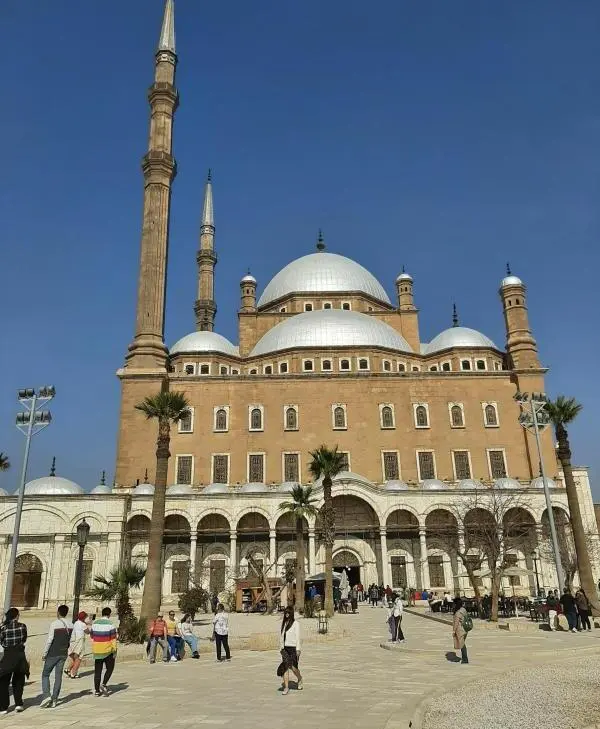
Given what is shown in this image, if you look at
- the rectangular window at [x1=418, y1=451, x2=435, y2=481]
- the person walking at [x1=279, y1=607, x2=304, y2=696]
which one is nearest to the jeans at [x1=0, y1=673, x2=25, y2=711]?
the person walking at [x1=279, y1=607, x2=304, y2=696]

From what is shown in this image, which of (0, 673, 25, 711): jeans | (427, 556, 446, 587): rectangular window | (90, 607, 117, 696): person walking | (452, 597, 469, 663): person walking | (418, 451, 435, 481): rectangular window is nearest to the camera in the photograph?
(0, 673, 25, 711): jeans

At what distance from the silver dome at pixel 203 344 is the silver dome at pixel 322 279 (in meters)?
7.71

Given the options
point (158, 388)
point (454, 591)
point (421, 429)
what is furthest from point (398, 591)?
point (158, 388)

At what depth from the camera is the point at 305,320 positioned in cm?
4566

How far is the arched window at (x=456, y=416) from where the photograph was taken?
39.3m

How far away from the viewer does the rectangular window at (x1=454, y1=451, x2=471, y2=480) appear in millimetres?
38312

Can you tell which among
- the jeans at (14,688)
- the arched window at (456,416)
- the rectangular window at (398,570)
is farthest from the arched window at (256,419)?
the jeans at (14,688)

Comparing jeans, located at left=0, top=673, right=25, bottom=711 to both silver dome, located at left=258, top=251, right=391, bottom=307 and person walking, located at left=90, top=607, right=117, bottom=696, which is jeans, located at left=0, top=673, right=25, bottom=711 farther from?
silver dome, located at left=258, top=251, right=391, bottom=307

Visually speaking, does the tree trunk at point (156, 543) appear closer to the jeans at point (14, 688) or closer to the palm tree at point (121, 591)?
the palm tree at point (121, 591)

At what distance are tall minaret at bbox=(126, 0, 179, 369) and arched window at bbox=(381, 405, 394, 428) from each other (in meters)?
13.9

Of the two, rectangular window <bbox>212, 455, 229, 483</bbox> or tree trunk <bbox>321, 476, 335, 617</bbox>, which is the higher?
rectangular window <bbox>212, 455, 229, 483</bbox>

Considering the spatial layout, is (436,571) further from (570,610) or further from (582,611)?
(570,610)

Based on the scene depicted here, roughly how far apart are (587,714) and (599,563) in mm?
28961

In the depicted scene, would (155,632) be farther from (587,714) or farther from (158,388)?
(158,388)
